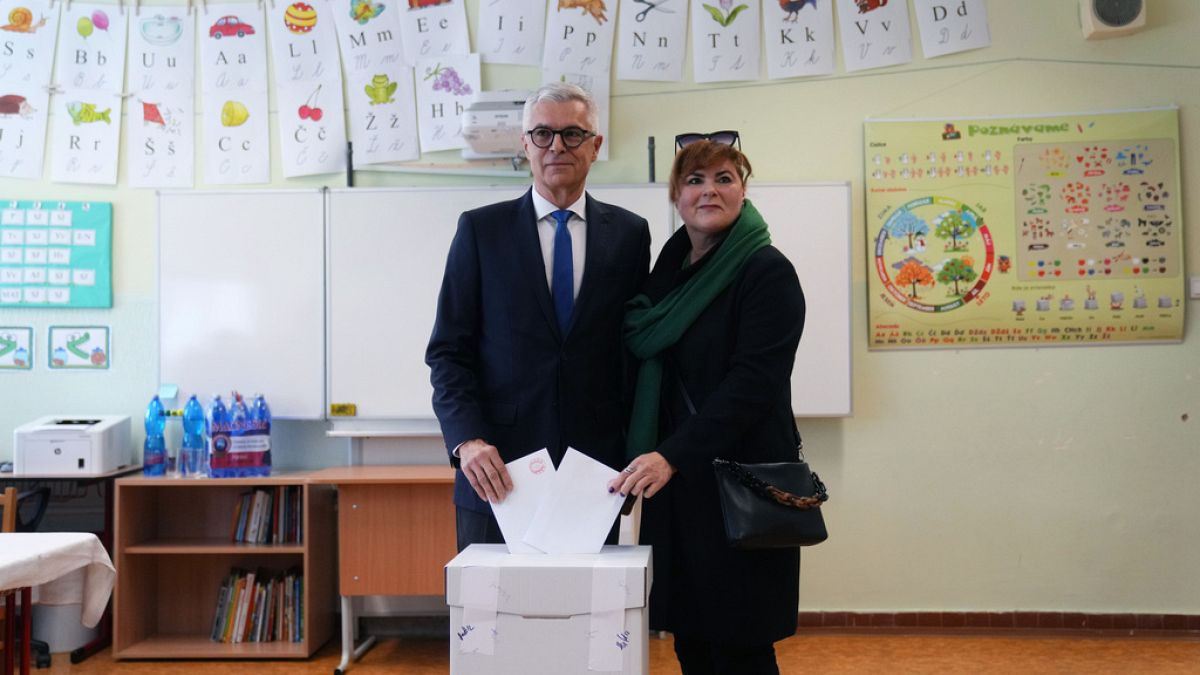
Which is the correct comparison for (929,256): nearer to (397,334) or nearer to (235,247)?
(397,334)

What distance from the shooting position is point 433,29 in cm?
397

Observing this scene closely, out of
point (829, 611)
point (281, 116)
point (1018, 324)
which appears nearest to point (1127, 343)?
point (1018, 324)

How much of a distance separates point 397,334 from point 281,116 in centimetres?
104

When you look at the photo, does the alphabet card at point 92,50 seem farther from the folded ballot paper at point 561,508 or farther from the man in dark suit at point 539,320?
the folded ballot paper at point 561,508

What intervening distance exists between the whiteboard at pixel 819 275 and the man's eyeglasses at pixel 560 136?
2.03 metres

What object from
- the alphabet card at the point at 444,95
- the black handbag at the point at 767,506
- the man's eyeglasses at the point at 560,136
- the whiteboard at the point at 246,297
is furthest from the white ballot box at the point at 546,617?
the alphabet card at the point at 444,95

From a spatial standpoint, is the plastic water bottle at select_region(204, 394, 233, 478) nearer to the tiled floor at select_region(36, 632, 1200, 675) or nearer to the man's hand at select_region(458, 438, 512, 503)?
the tiled floor at select_region(36, 632, 1200, 675)

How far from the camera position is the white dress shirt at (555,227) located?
1930mm

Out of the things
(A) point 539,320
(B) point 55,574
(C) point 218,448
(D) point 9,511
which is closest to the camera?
(A) point 539,320

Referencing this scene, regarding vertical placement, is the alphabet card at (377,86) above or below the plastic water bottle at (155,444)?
above

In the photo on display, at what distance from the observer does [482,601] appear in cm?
151

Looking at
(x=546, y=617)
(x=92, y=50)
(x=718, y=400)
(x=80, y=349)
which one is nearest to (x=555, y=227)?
(x=718, y=400)

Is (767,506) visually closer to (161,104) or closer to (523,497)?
(523,497)

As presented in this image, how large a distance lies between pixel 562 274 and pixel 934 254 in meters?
2.38
